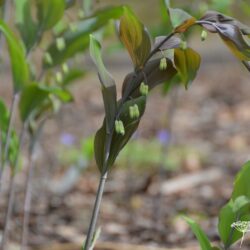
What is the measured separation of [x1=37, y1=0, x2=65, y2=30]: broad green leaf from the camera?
4.82 feet

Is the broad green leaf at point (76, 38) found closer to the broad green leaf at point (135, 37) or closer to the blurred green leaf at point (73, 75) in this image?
the blurred green leaf at point (73, 75)

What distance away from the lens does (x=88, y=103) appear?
16.9 feet

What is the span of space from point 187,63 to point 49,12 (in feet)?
1.42

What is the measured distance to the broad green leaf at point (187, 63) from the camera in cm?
115

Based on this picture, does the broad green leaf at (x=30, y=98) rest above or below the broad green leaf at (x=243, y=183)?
above

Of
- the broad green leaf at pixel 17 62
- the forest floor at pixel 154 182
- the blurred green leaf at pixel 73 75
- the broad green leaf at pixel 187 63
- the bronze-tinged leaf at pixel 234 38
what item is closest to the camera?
the bronze-tinged leaf at pixel 234 38

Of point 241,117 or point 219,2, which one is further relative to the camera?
point 241,117

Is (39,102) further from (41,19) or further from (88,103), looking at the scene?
(88,103)

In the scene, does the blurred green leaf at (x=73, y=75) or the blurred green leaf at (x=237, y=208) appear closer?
the blurred green leaf at (x=237, y=208)

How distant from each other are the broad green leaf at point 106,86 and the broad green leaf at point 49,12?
324 mm

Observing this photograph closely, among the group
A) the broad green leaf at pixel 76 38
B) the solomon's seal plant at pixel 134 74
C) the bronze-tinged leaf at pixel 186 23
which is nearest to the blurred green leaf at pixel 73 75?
the broad green leaf at pixel 76 38

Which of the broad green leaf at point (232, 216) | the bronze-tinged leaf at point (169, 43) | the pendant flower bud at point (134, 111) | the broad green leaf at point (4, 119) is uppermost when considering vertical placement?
the bronze-tinged leaf at point (169, 43)

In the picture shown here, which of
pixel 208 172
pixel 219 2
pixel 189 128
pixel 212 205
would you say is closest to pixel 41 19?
pixel 219 2

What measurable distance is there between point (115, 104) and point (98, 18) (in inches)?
16.3
